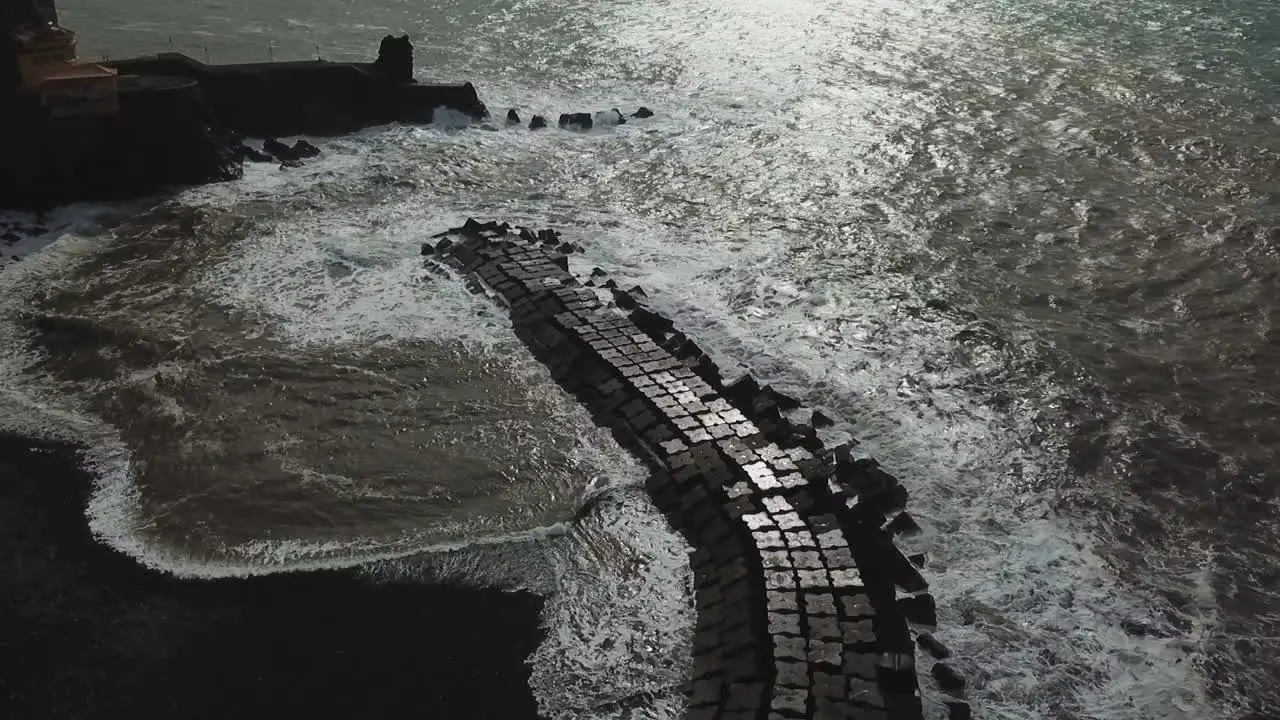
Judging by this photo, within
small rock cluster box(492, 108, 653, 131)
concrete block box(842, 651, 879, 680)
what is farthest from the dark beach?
small rock cluster box(492, 108, 653, 131)

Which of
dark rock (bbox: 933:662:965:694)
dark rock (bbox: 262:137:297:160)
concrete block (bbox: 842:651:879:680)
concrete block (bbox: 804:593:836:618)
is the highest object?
dark rock (bbox: 262:137:297:160)

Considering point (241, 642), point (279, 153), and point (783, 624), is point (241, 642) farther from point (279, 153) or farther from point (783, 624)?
point (279, 153)

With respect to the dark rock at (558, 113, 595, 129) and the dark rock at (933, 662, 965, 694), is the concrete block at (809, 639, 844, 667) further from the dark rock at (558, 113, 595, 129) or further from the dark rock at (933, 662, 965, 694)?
the dark rock at (558, 113, 595, 129)

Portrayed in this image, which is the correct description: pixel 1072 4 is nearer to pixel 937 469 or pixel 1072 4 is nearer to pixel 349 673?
pixel 937 469

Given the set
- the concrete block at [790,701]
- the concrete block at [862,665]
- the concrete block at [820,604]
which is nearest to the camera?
the concrete block at [790,701]

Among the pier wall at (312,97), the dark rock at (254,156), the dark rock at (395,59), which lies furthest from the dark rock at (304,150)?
the dark rock at (395,59)

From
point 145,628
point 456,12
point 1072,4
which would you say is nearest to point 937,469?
point 145,628

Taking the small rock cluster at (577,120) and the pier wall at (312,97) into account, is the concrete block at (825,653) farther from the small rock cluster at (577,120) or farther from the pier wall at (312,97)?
the pier wall at (312,97)
